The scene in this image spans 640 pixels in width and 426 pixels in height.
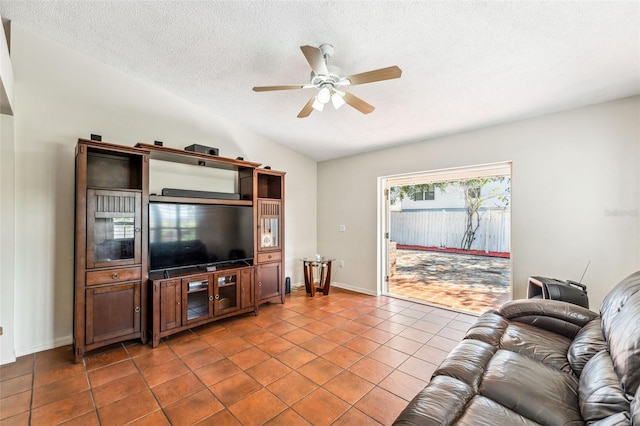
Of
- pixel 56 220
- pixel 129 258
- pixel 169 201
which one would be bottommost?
pixel 129 258

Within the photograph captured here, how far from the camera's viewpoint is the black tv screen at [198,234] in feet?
9.86

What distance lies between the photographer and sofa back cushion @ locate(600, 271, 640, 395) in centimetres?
108

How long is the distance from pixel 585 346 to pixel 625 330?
1.33ft

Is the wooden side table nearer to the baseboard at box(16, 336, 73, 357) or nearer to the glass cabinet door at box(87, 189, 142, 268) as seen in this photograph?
the glass cabinet door at box(87, 189, 142, 268)

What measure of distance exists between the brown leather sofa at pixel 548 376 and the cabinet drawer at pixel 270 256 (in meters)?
2.69

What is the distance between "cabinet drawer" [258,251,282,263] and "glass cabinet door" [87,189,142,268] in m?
1.46

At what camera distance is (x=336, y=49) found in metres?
2.29

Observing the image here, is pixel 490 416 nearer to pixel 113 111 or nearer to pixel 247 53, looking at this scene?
pixel 247 53

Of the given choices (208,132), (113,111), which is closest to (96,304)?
(113,111)

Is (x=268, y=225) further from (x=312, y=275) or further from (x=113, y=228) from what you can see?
(x=113, y=228)

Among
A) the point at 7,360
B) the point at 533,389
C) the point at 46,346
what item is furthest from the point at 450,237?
the point at 7,360

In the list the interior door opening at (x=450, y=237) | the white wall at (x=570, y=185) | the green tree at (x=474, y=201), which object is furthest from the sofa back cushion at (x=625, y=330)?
the green tree at (x=474, y=201)

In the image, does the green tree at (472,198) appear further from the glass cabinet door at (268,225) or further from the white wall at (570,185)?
the glass cabinet door at (268,225)

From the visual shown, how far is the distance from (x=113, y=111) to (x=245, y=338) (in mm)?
2891
